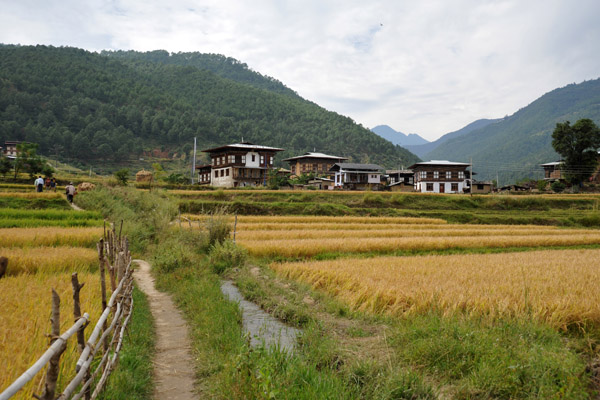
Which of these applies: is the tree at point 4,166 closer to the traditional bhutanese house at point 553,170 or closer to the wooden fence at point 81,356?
the wooden fence at point 81,356

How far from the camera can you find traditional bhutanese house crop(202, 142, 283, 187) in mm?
60312

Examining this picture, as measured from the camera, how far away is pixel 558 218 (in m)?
37.5

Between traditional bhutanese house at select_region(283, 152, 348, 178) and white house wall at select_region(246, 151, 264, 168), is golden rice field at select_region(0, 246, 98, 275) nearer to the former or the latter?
white house wall at select_region(246, 151, 264, 168)

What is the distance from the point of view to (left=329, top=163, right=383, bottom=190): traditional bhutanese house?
68.3 meters

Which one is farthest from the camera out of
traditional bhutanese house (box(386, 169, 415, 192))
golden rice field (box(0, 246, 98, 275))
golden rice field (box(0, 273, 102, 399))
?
traditional bhutanese house (box(386, 169, 415, 192))

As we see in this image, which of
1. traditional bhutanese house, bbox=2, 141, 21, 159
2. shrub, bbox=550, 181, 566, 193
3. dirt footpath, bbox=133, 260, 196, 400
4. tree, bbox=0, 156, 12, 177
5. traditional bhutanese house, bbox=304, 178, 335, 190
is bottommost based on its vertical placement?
dirt footpath, bbox=133, 260, 196, 400

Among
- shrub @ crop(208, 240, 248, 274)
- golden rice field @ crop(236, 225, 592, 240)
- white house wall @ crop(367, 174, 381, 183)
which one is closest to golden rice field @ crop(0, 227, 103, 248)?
shrub @ crop(208, 240, 248, 274)

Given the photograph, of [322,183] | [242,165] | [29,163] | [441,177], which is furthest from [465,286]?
[441,177]

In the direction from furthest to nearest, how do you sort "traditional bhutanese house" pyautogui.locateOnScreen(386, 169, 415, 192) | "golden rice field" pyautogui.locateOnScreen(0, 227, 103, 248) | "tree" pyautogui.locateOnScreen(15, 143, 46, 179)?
"traditional bhutanese house" pyautogui.locateOnScreen(386, 169, 415, 192), "tree" pyautogui.locateOnScreen(15, 143, 46, 179), "golden rice field" pyautogui.locateOnScreen(0, 227, 103, 248)

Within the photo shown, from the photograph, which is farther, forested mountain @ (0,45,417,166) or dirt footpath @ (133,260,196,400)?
forested mountain @ (0,45,417,166)

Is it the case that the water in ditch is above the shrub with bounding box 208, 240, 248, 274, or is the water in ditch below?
below

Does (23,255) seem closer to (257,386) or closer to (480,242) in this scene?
(257,386)

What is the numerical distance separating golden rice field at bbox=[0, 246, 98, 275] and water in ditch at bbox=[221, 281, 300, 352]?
4254 mm

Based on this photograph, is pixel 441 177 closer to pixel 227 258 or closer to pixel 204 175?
pixel 204 175
